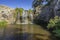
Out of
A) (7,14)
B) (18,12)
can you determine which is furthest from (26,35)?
(18,12)

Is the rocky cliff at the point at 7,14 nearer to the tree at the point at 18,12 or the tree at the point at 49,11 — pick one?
the tree at the point at 18,12

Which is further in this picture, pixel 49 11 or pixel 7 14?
pixel 7 14

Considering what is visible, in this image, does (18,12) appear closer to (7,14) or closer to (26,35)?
(7,14)

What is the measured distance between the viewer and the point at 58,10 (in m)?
34.9

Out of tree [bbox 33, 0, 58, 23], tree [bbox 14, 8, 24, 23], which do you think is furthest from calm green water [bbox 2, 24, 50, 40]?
tree [bbox 14, 8, 24, 23]

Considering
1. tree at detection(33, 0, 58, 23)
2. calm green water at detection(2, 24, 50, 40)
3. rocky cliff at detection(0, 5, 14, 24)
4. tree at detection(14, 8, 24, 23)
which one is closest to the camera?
calm green water at detection(2, 24, 50, 40)

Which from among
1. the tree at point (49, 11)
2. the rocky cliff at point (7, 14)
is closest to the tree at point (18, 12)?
the rocky cliff at point (7, 14)

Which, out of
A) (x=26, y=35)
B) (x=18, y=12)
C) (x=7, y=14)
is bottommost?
(x=26, y=35)

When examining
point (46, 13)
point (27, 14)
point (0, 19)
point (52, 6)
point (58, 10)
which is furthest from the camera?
point (27, 14)

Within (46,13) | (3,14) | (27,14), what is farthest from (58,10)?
(3,14)

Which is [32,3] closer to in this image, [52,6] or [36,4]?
[36,4]

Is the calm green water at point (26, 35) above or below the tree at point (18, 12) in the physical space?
below

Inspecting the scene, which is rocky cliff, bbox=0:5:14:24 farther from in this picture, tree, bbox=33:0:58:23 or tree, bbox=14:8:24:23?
tree, bbox=33:0:58:23

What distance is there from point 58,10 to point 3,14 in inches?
1078
